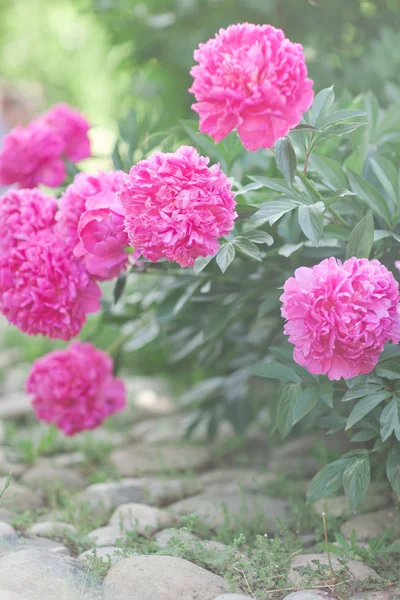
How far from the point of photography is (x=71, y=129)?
2.13 meters

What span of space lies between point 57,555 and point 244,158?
1197mm

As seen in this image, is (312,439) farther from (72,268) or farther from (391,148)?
(72,268)

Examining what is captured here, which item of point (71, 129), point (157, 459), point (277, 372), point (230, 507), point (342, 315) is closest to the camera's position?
point (342, 315)

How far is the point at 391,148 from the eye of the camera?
6.13 feet

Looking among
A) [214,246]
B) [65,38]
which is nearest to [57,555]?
[214,246]

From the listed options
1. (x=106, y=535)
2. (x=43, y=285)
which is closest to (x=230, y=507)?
(x=106, y=535)

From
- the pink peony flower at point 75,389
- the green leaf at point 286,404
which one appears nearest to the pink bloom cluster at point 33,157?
the pink peony flower at point 75,389

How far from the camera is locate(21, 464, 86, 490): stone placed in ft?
7.43

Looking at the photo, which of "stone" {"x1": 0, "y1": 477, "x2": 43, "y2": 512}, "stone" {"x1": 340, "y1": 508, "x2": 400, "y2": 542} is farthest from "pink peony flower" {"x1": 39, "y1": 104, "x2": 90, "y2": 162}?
"stone" {"x1": 340, "y1": 508, "x2": 400, "y2": 542}

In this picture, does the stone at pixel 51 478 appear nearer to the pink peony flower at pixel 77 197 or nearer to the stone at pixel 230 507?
the stone at pixel 230 507

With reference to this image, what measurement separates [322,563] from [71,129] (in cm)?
135

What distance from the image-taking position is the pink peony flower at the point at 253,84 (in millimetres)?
1326

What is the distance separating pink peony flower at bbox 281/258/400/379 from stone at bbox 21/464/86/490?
1.15 meters

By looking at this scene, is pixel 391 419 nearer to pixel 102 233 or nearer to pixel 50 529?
pixel 102 233
